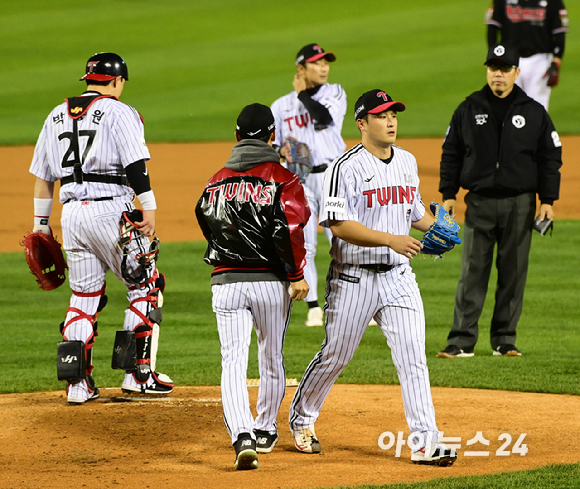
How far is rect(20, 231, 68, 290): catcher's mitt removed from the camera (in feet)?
21.0

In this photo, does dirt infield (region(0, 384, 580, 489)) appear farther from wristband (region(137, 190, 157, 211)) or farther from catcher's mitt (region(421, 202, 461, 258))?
wristband (region(137, 190, 157, 211))

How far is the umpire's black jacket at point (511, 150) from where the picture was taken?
7695mm

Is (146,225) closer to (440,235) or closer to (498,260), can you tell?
(440,235)

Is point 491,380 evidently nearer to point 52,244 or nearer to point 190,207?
point 52,244

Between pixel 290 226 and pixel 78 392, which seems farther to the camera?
pixel 78 392

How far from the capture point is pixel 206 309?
33.4 feet

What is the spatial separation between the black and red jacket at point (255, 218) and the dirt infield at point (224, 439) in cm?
95

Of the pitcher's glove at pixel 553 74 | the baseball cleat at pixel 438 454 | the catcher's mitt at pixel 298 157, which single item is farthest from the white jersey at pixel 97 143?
the pitcher's glove at pixel 553 74

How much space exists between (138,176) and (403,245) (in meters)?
1.94

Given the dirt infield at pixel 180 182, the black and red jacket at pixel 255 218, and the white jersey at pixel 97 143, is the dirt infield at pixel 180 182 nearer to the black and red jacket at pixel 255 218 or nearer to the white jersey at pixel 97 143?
the white jersey at pixel 97 143

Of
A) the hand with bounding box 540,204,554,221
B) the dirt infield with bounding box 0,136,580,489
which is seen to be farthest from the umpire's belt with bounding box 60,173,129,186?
the hand with bounding box 540,204,554,221

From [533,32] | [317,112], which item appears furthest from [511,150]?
[533,32]

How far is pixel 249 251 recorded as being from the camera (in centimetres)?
498

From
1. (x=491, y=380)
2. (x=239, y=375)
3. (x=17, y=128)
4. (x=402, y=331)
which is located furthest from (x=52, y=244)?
(x=17, y=128)
